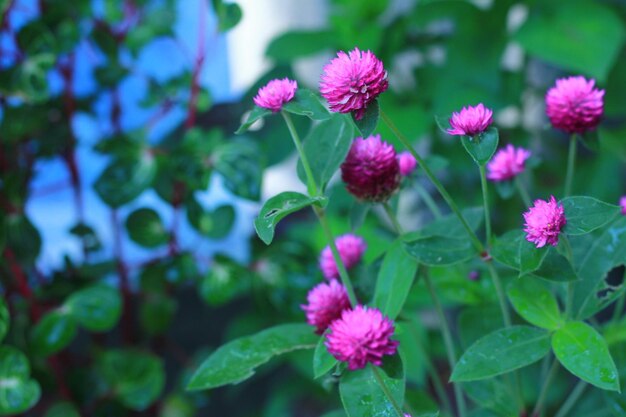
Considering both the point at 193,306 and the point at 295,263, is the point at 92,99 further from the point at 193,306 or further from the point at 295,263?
the point at 193,306

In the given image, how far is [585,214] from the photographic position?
0.42 metres

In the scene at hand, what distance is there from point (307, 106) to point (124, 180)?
51cm

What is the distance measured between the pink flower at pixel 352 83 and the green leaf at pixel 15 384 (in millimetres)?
558

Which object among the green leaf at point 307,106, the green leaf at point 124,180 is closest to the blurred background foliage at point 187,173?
the green leaf at point 124,180

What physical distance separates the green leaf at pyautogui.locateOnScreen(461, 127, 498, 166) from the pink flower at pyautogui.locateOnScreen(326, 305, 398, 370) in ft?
A: 0.34

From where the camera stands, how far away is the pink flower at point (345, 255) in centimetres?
56

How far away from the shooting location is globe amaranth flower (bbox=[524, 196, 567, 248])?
407 millimetres

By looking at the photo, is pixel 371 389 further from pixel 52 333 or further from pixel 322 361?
pixel 52 333

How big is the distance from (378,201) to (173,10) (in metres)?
0.71

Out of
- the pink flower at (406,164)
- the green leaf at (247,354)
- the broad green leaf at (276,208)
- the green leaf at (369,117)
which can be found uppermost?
the green leaf at (369,117)

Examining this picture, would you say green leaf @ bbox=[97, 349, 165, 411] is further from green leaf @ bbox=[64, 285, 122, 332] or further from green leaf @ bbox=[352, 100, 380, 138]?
green leaf @ bbox=[352, 100, 380, 138]

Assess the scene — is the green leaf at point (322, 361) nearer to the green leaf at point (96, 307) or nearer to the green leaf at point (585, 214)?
the green leaf at point (585, 214)

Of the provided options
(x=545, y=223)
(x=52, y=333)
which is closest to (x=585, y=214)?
(x=545, y=223)

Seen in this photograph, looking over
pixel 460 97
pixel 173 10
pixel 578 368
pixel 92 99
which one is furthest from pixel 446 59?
pixel 578 368
